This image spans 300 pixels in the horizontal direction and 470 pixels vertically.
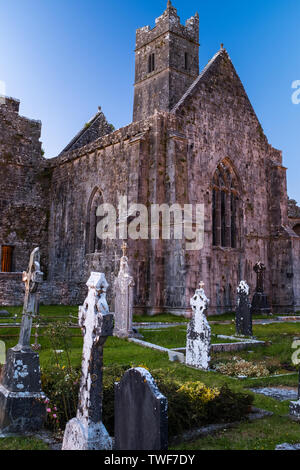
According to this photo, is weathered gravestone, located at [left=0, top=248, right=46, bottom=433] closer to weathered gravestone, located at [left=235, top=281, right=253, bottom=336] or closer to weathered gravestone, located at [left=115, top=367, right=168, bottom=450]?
weathered gravestone, located at [left=115, top=367, right=168, bottom=450]

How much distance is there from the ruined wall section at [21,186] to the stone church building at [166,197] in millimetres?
63

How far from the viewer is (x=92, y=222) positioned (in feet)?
71.2

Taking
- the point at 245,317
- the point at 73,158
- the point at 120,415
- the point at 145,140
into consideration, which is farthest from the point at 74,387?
the point at 73,158

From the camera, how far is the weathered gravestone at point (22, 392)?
4.54 meters

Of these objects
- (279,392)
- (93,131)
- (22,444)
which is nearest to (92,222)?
(93,131)

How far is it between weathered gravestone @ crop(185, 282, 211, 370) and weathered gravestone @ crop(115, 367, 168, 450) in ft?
13.8

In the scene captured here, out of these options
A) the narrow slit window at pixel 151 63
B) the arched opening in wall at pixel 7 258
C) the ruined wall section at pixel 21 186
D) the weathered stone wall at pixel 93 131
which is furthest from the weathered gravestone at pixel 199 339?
the narrow slit window at pixel 151 63

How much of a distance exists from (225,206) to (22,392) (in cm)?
1709

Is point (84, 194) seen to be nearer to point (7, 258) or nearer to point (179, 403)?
point (7, 258)

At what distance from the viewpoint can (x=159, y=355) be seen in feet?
28.4

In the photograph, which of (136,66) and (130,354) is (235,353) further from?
(136,66)

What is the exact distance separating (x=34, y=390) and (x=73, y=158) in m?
19.8

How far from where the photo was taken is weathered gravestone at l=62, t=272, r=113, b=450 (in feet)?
11.4

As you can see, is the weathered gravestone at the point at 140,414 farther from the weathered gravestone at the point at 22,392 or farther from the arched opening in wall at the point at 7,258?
the arched opening in wall at the point at 7,258
